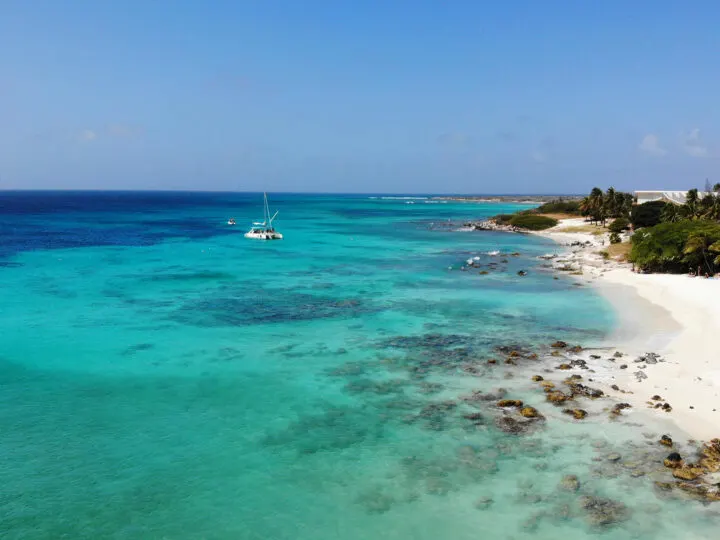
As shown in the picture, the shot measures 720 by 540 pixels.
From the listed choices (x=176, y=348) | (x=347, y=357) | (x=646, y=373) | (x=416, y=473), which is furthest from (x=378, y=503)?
(x=176, y=348)

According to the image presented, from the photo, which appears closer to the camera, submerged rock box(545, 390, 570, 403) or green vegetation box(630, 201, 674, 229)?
submerged rock box(545, 390, 570, 403)

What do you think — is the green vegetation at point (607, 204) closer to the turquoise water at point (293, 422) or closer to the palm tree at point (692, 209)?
the palm tree at point (692, 209)

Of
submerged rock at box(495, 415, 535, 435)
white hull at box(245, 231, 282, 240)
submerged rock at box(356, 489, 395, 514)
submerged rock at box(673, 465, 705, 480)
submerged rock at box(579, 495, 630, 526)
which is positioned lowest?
submerged rock at box(579, 495, 630, 526)

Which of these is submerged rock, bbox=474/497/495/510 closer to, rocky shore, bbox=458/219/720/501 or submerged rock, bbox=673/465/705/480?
rocky shore, bbox=458/219/720/501

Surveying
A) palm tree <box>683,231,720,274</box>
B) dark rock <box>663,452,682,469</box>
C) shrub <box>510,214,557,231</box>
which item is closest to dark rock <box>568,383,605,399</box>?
dark rock <box>663,452,682,469</box>

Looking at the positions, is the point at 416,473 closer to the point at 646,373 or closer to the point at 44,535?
the point at 44,535
